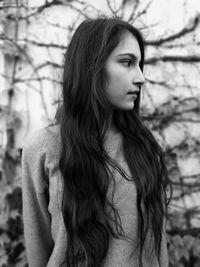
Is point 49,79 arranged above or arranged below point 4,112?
above

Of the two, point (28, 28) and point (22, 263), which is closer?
point (22, 263)

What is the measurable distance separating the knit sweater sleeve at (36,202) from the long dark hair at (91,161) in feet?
0.31

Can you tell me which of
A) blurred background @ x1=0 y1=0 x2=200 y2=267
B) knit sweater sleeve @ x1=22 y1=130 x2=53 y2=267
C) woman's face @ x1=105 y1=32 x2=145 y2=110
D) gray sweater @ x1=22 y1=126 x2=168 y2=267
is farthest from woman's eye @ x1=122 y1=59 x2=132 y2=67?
blurred background @ x1=0 y1=0 x2=200 y2=267

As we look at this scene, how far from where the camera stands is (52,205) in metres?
1.37

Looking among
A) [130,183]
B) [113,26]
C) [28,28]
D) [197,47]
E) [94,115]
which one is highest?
[28,28]

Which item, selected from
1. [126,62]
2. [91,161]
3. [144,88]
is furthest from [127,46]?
[144,88]

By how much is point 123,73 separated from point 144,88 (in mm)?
→ 978

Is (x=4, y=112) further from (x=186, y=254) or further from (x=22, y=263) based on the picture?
(x=186, y=254)

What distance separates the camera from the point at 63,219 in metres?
1.33

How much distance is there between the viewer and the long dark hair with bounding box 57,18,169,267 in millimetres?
1312

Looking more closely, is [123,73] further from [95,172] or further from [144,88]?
[144,88]

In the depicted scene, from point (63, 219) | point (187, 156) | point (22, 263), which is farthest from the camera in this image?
point (187, 156)

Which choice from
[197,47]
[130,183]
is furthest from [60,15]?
[130,183]

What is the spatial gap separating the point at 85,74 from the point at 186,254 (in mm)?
1297
